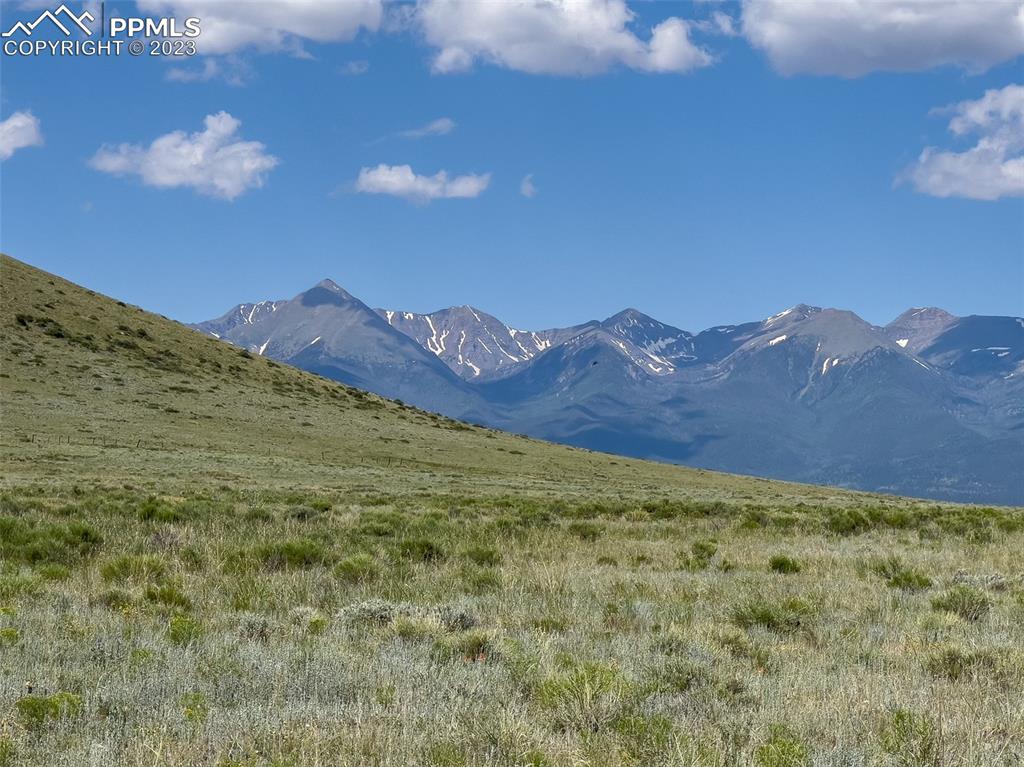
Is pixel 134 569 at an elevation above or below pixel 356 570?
below

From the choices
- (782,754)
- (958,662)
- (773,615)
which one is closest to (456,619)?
(773,615)

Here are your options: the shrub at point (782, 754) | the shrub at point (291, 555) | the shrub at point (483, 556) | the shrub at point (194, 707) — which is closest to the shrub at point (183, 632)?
the shrub at point (194, 707)

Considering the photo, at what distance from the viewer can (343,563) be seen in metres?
13.7

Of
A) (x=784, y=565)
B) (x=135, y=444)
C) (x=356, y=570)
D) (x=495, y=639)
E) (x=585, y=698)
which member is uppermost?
(x=585, y=698)

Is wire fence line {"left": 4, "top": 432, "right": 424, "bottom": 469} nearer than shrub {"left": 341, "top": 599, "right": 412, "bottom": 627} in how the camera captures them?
No

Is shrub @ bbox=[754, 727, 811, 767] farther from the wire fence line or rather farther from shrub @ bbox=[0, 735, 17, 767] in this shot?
the wire fence line

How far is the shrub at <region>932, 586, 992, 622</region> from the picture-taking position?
11391mm

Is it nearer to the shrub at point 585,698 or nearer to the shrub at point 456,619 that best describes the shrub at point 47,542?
the shrub at point 456,619

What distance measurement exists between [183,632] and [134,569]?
16.1ft

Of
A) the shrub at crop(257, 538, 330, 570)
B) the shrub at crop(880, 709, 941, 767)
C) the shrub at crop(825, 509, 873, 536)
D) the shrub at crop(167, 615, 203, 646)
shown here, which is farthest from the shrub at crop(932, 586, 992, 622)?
the shrub at crop(825, 509, 873, 536)

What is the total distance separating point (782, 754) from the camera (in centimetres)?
550

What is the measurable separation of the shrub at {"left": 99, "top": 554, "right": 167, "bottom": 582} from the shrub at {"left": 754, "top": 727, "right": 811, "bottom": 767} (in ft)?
31.3

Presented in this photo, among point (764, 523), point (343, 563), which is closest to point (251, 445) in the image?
point (764, 523)

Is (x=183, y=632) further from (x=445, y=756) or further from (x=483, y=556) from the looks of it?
(x=483, y=556)
